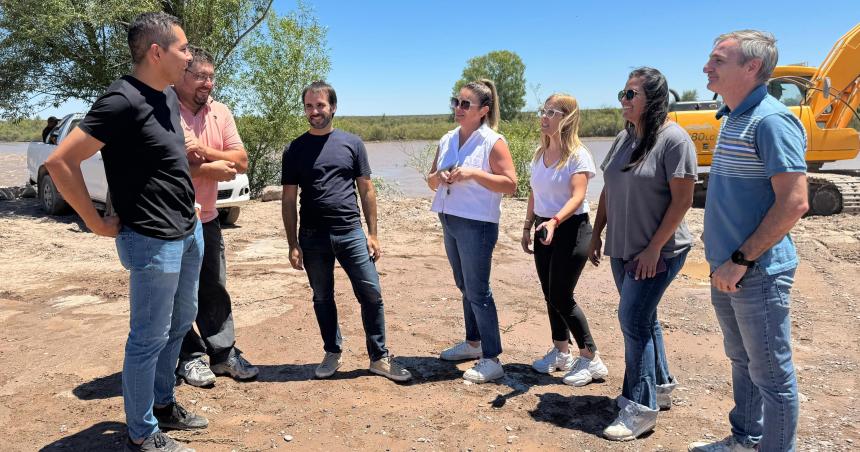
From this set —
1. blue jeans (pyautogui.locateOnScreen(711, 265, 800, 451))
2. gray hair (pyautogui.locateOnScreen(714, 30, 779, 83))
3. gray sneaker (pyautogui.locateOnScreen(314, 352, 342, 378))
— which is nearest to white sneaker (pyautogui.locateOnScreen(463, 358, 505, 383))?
gray sneaker (pyautogui.locateOnScreen(314, 352, 342, 378))

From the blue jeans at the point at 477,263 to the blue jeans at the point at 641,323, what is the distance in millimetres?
857

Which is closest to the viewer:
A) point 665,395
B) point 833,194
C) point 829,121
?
point 665,395

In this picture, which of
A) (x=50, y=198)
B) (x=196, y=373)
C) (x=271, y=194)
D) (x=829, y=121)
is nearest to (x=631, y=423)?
(x=196, y=373)

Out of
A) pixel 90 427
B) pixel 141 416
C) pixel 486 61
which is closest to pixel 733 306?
pixel 141 416

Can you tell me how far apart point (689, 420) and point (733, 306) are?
4.09ft

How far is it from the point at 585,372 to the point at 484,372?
2.17ft

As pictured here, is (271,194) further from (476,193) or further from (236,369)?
(476,193)

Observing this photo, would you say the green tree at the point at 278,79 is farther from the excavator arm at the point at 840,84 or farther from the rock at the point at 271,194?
the excavator arm at the point at 840,84

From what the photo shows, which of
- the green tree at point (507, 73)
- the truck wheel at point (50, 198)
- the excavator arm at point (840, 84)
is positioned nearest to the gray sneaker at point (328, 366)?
the truck wheel at point (50, 198)

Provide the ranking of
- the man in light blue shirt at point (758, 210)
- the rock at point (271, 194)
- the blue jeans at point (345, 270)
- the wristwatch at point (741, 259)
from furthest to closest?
the rock at point (271, 194), the blue jeans at point (345, 270), the wristwatch at point (741, 259), the man in light blue shirt at point (758, 210)

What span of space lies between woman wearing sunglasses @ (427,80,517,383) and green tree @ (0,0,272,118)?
966 centimetres

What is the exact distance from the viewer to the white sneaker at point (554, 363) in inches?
179

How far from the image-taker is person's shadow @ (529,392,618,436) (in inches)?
149

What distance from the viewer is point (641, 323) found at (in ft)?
11.4
